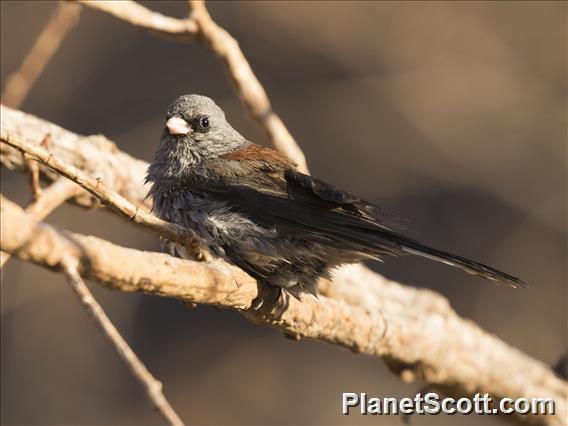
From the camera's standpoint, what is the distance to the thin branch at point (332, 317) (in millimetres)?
1891

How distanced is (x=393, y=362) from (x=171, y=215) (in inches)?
50.4

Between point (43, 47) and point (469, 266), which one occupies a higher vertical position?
point (43, 47)

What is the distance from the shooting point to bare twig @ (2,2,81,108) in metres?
3.44

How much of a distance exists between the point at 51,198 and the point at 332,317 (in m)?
1.18

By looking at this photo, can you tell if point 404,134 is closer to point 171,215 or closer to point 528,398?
point 528,398

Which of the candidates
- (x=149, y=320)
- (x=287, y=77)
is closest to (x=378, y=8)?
(x=287, y=77)

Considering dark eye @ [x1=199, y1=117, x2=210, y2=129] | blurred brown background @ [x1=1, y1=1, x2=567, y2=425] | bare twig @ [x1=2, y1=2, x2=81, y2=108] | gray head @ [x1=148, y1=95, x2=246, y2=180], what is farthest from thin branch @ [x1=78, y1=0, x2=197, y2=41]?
blurred brown background @ [x1=1, y1=1, x2=567, y2=425]

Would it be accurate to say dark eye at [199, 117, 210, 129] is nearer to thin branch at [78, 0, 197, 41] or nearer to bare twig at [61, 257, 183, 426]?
thin branch at [78, 0, 197, 41]

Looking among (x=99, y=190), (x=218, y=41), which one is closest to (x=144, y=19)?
(x=218, y=41)

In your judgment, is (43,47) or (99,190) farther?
(43,47)

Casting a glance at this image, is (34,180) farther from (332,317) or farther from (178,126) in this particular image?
(332,317)

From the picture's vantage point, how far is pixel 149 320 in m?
7.92

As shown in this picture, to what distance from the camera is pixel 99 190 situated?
2111 mm

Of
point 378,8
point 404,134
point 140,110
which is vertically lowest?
point 140,110
